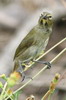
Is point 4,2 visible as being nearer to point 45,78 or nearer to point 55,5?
point 55,5

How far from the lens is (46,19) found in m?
2.20

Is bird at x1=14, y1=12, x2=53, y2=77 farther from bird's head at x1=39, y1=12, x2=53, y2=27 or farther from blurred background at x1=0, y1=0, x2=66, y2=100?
blurred background at x1=0, y1=0, x2=66, y2=100

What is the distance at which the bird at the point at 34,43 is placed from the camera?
233 centimetres

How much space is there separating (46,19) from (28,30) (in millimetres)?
2385

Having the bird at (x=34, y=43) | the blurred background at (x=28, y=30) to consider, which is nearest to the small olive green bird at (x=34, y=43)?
the bird at (x=34, y=43)

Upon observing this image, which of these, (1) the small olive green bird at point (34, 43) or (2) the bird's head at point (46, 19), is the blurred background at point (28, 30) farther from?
(2) the bird's head at point (46, 19)

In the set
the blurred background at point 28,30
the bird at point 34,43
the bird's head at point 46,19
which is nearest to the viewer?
the bird's head at point 46,19

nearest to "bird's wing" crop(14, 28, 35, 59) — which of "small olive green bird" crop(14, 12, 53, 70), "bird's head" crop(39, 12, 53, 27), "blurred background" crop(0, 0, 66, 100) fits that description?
"small olive green bird" crop(14, 12, 53, 70)

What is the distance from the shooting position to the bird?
2.33 m

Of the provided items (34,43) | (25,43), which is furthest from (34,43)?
(25,43)

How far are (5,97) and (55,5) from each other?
12.7ft

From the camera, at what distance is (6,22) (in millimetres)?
5434

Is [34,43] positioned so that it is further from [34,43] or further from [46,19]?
[46,19]

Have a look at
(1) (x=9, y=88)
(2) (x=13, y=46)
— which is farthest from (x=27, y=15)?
(1) (x=9, y=88)
